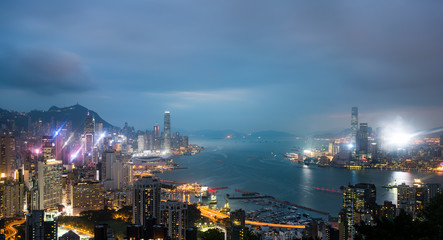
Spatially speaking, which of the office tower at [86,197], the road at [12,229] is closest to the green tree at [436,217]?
the road at [12,229]

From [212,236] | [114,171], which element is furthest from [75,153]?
[212,236]

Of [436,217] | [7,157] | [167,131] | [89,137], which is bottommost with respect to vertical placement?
[167,131]

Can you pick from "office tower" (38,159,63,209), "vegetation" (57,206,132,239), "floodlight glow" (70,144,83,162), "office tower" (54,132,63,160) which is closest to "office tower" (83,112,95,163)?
"floodlight glow" (70,144,83,162)

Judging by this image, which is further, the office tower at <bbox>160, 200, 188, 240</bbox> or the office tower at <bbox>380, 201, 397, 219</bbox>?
the office tower at <bbox>380, 201, 397, 219</bbox>

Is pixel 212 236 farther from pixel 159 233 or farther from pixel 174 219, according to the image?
pixel 159 233

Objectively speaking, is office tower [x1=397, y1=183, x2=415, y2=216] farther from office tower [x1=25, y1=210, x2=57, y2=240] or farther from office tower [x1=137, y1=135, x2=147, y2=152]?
office tower [x1=137, y1=135, x2=147, y2=152]

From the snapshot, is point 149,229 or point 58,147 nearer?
point 149,229

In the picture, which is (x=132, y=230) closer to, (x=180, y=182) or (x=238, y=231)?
(x=238, y=231)
